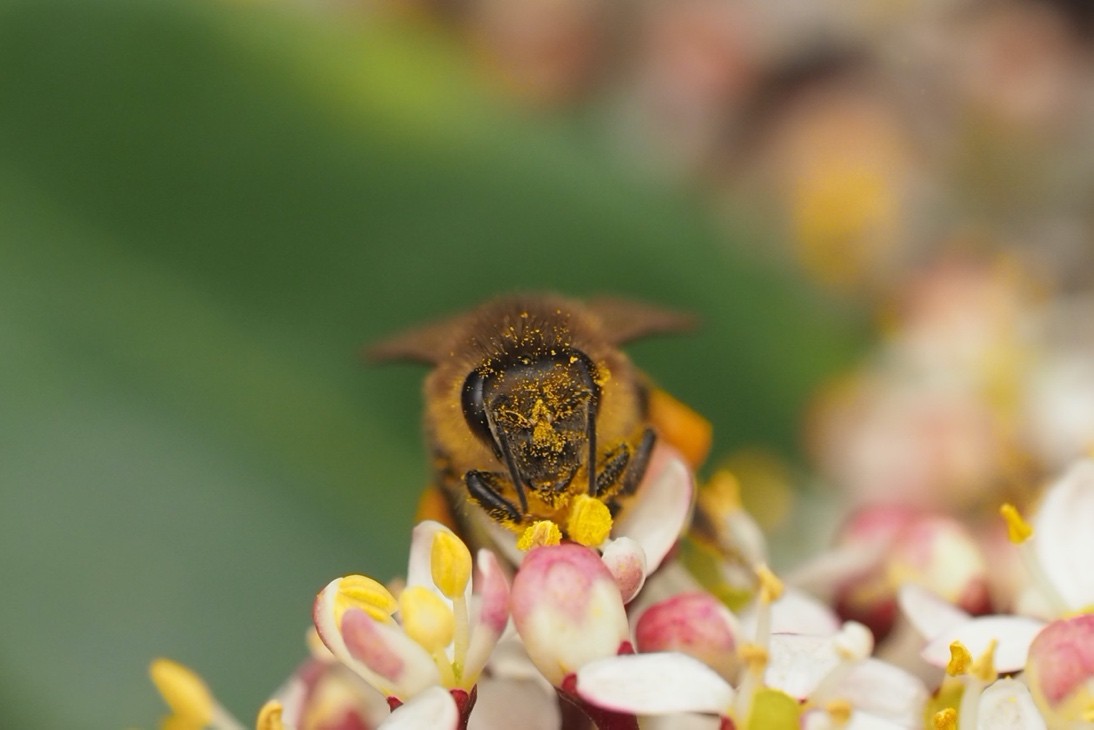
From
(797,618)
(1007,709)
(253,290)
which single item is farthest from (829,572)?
(253,290)

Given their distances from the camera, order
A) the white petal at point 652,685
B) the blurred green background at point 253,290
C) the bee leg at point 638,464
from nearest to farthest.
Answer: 1. the white petal at point 652,685
2. the bee leg at point 638,464
3. the blurred green background at point 253,290

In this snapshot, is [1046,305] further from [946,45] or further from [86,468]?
[86,468]

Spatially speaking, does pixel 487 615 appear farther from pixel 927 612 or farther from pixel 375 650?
pixel 927 612

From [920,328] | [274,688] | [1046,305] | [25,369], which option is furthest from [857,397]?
[25,369]

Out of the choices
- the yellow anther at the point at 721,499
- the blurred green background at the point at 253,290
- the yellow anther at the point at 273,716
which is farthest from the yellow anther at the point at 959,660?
the blurred green background at the point at 253,290

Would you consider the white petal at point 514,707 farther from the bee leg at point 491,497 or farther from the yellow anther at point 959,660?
the yellow anther at point 959,660

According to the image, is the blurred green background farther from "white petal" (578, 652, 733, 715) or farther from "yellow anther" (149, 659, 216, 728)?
"white petal" (578, 652, 733, 715)

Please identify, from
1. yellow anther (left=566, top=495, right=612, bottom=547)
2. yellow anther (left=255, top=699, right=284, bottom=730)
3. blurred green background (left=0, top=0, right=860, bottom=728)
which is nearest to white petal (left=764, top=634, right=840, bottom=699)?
yellow anther (left=566, top=495, right=612, bottom=547)
